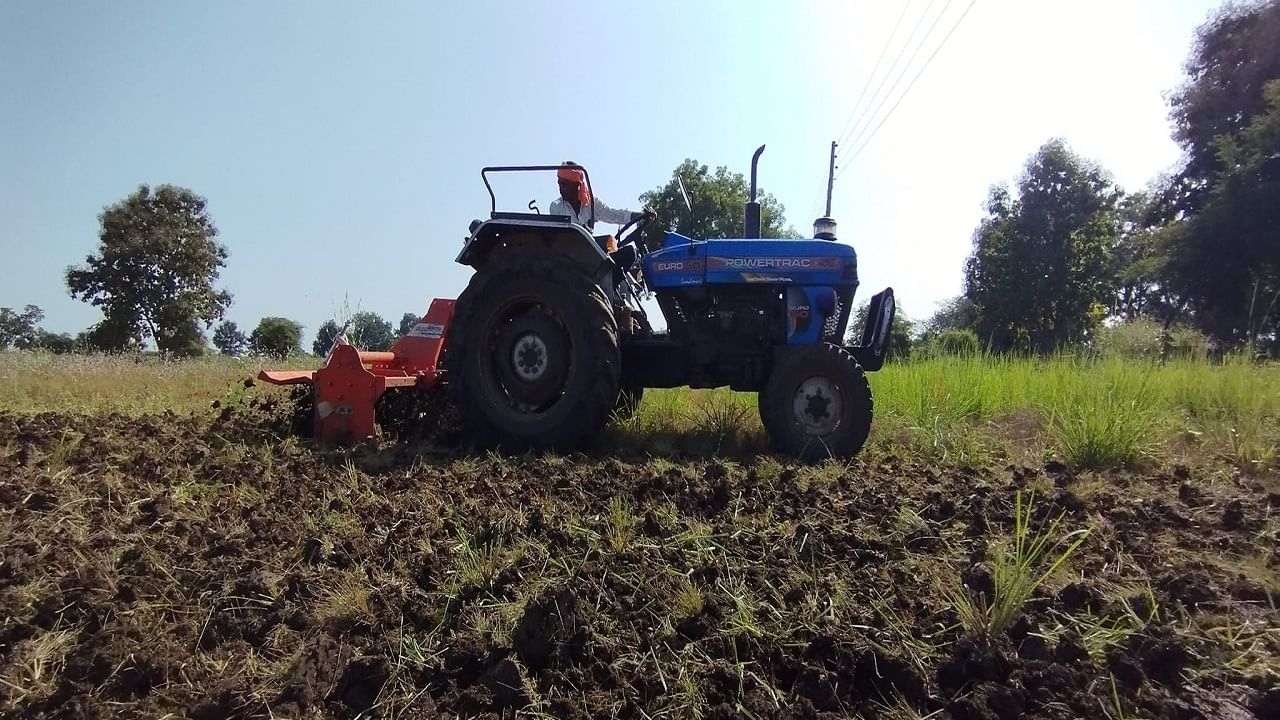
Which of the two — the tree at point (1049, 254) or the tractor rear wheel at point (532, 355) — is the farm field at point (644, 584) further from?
the tree at point (1049, 254)

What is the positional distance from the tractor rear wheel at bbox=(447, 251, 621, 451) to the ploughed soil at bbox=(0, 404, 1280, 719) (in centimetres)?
100

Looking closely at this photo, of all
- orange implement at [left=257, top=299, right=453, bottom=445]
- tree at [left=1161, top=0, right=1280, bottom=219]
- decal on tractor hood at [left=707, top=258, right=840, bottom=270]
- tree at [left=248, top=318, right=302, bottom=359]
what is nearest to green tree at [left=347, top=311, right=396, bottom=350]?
orange implement at [left=257, top=299, right=453, bottom=445]

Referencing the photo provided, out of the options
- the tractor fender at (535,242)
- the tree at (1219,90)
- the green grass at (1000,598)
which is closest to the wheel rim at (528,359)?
the tractor fender at (535,242)

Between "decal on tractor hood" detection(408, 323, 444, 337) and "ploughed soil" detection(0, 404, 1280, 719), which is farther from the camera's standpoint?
"decal on tractor hood" detection(408, 323, 444, 337)

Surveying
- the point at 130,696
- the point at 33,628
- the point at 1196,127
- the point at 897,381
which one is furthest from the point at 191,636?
the point at 1196,127

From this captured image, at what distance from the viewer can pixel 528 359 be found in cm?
438

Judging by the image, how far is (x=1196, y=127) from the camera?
21.3 m

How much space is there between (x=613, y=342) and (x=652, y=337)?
0.73 metres

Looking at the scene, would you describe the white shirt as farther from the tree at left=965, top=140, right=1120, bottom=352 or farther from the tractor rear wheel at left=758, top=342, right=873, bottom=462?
the tree at left=965, top=140, right=1120, bottom=352

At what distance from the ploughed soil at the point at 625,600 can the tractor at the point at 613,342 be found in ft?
3.21

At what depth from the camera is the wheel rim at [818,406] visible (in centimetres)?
408

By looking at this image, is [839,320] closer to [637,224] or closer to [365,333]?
[637,224]

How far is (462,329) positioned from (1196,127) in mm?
25641

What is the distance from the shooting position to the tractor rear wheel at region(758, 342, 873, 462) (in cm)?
402
